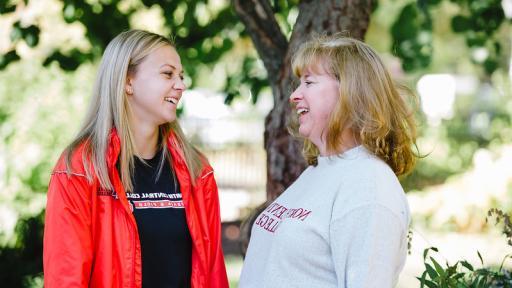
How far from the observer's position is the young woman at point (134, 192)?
115 inches

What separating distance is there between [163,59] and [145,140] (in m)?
0.35

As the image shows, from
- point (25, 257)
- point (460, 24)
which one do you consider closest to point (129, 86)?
point (25, 257)

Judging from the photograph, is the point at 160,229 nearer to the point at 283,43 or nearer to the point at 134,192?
the point at 134,192

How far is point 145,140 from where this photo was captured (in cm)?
327

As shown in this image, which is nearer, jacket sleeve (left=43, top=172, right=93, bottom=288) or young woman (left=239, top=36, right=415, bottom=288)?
young woman (left=239, top=36, right=415, bottom=288)

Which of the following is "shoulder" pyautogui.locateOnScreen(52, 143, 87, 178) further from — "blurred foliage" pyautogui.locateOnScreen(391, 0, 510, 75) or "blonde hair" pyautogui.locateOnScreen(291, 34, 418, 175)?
"blurred foliage" pyautogui.locateOnScreen(391, 0, 510, 75)

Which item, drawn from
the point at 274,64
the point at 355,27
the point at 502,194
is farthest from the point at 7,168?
the point at 502,194

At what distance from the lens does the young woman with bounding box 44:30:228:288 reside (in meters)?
2.93

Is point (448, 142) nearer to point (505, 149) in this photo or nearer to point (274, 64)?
point (505, 149)

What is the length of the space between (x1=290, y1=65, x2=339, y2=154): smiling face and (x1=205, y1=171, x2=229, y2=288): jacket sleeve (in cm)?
75

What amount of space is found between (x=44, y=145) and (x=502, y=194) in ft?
19.6

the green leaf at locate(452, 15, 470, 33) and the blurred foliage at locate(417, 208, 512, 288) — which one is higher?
the green leaf at locate(452, 15, 470, 33)

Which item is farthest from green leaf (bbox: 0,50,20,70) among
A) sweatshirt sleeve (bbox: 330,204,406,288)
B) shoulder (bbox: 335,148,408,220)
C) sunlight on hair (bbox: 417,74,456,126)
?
sunlight on hair (bbox: 417,74,456,126)

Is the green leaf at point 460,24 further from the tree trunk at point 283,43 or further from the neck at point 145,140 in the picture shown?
the neck at point 145,140
